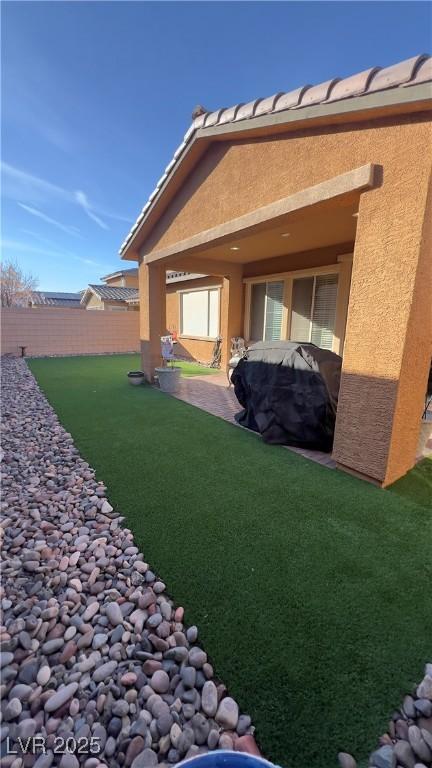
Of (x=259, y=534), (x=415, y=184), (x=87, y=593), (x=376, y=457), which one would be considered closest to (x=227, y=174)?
(x=415, y=184)

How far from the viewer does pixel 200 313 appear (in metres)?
13.1

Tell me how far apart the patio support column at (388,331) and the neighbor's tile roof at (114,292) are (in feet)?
60.9

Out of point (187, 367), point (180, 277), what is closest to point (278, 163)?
point (187, 367)

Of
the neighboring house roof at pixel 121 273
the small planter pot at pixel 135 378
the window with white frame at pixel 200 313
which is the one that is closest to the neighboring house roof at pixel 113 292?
the neighboring house roof at pixel 121 273

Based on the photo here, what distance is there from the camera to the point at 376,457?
363cm

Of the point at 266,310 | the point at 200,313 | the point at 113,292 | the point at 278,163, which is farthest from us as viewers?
the point at 113,292

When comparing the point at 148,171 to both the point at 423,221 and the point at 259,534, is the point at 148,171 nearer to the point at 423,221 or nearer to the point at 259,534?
the point at 423,221

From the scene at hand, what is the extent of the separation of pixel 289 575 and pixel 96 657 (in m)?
1.36

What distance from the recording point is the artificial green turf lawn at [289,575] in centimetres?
152

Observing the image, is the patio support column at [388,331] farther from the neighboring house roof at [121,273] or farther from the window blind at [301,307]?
the neighboring house roof at [121,273]

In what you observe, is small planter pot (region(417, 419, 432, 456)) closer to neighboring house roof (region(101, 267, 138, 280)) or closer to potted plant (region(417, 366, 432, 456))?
potted plant (region(417, 366, 432, 456))

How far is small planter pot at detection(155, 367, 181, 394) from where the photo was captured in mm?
8125

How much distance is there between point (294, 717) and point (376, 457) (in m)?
2.73

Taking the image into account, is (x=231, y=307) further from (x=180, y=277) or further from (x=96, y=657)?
(x=96, y=657)
